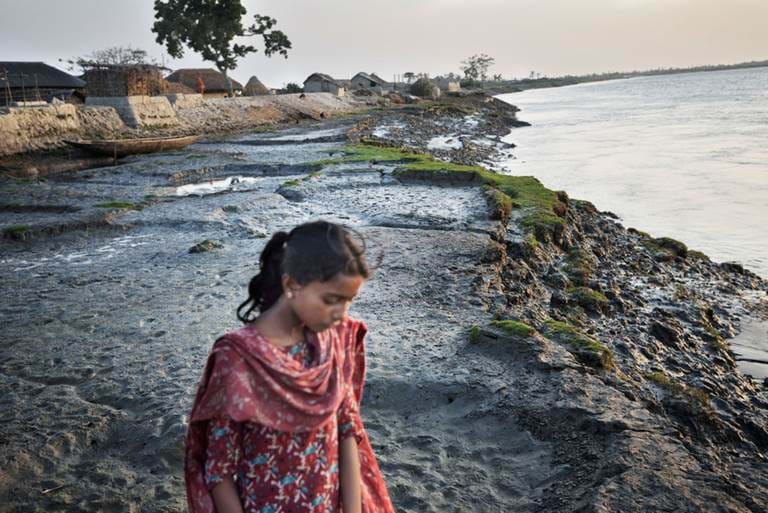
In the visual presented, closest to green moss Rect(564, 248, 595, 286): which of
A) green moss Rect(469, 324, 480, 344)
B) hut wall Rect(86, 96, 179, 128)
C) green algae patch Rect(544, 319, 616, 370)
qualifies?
green algae patch Rect(544, 319, 616, 370)

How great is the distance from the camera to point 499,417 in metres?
3.98

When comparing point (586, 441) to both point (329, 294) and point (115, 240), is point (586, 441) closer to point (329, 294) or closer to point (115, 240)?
point (329, 294)

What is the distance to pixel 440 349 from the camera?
16.2 feet

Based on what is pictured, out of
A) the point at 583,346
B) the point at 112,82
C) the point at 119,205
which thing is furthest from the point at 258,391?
the point at 112,82

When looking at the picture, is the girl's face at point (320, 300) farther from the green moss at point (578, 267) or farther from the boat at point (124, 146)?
the boat at point (124, 146)

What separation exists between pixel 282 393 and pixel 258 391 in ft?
0.21

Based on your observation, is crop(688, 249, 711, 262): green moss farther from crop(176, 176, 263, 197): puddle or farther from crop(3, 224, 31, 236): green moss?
crop(3, 224, 31, 236): green moss

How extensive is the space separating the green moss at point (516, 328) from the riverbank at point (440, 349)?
3 centimetres

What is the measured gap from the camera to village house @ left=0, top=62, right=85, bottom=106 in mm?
30641

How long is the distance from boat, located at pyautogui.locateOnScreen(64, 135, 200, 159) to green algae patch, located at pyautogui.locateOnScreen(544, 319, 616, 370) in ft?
54.6

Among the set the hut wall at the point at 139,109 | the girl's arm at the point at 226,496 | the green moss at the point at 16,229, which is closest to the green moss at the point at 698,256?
the girl's arm at the point at 226,496

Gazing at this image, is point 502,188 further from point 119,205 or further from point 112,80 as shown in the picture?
point 112,80

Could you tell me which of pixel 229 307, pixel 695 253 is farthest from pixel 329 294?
pixel 695 253

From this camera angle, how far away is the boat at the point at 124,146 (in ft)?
60.0
